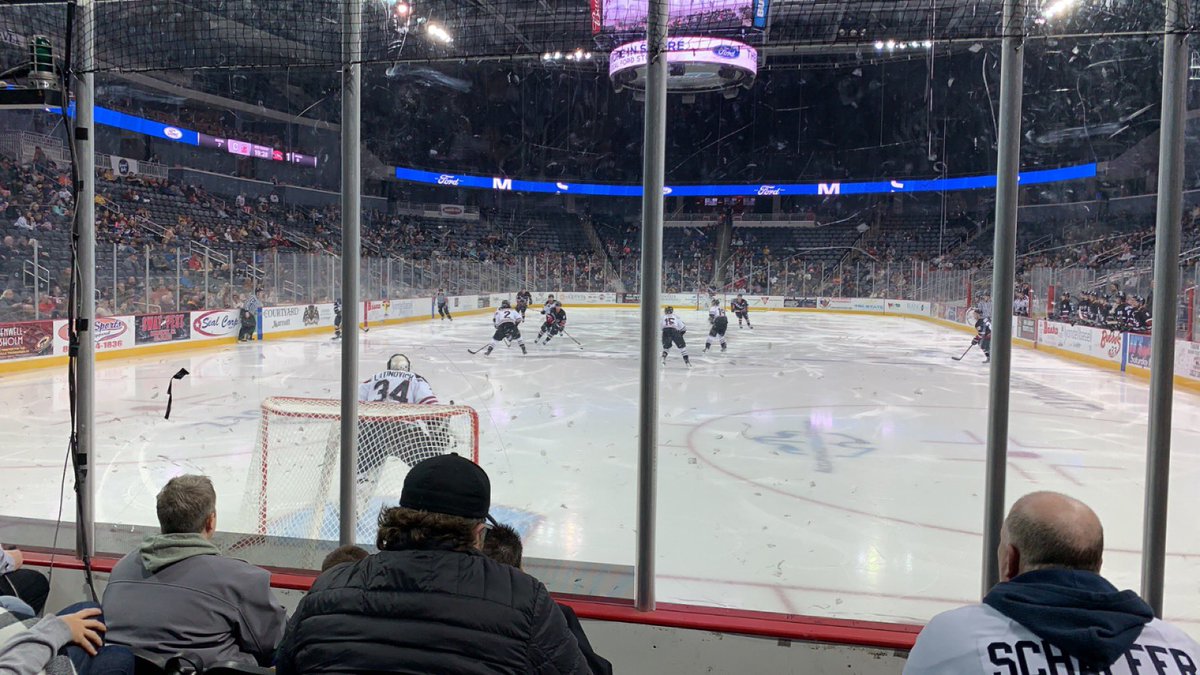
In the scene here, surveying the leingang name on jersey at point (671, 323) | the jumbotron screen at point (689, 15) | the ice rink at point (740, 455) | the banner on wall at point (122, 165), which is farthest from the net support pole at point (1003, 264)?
the banner on wall at point (122, 165)

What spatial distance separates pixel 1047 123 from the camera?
31.9 ft

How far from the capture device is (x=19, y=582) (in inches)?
82.6

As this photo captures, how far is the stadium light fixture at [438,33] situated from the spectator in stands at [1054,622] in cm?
215

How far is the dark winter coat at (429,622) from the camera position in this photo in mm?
1028

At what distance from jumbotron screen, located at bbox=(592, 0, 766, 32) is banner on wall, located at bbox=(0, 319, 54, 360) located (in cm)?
842

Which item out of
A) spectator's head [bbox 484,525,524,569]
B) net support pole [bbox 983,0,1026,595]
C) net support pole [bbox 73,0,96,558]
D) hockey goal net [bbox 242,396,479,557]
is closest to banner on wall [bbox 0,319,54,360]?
hockey goal net [bbox 242,396,479,557]

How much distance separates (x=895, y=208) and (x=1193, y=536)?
17.4 meters

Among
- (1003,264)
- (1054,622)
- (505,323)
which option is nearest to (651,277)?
(1003,264)

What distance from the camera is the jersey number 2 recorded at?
3994mm

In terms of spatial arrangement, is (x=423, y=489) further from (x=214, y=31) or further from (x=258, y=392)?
(x=258, y=392)

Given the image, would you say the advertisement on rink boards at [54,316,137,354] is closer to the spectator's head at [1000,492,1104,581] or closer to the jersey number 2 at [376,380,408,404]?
the jersey number 2 at [376,380,408,404]

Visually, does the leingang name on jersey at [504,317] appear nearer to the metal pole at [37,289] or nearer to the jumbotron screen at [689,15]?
the metal pole at [37,289]

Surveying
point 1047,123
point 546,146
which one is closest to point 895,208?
point 546,146

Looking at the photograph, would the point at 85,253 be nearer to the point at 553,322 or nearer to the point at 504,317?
the point at 504,317
